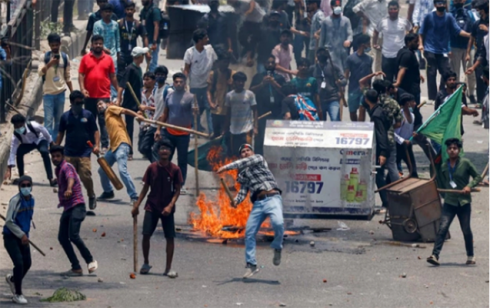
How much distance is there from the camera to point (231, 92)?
55.8ft

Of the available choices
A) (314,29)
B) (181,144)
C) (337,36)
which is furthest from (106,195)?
(314,29)

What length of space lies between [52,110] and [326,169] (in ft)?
14.9

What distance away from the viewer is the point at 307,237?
1466 cm

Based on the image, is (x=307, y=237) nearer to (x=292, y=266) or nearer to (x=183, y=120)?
(x=292, y=266)

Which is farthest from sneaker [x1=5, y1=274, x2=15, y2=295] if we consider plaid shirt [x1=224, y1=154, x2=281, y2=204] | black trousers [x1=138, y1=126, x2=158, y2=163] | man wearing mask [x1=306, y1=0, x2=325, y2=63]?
man wearing mask [x1=306, y1=0, x2=325, y2=63]

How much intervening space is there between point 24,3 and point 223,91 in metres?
3.50

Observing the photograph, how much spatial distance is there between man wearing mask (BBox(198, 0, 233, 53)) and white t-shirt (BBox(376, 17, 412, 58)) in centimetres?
261

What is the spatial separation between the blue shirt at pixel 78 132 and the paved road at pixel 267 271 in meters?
0.79

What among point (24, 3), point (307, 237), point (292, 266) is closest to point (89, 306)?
point (292, 266)

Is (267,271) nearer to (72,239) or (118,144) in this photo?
(72,239)

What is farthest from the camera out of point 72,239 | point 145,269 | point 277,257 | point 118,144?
point 118,144

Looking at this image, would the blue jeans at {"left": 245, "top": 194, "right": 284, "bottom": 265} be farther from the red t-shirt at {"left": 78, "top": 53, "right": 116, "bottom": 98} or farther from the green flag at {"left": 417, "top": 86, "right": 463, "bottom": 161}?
the red t-shirt at {"left": 78, "top": 53, "right": 116, "bottom": 98}

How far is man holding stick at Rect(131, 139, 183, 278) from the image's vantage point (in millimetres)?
12562

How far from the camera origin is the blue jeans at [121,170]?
15.5m
